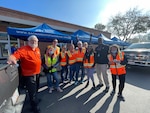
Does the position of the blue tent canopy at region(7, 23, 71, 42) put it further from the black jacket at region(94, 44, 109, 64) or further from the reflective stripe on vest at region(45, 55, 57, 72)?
the black jacket at region(94, 44, 109, 64)

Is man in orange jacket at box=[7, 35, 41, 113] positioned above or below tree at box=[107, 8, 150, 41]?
below

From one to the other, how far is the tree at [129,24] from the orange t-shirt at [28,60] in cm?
2878

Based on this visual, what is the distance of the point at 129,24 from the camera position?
2678 cm

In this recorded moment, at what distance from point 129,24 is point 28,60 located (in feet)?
96.7

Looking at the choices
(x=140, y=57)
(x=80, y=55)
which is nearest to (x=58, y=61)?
(x=80, y=55)

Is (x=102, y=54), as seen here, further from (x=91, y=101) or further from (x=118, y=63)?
(x=91, y=101)

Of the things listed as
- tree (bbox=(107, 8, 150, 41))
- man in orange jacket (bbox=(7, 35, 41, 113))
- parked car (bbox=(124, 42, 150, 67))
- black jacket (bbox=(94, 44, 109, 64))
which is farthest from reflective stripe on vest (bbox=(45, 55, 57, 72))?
tree (bbox=(107, 8, 150, 41))

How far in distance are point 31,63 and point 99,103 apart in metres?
2.26

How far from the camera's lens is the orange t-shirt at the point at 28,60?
2342 mm

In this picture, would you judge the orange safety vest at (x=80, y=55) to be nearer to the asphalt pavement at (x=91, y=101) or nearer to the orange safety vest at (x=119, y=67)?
the asphalt pavement at (x=91, y=101)

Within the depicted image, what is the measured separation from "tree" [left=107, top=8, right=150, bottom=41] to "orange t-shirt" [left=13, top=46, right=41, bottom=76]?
28779mm

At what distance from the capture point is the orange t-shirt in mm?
2342

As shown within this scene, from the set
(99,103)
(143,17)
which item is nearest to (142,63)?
(99,103)

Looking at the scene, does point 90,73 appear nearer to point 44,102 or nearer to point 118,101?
point 118,101
